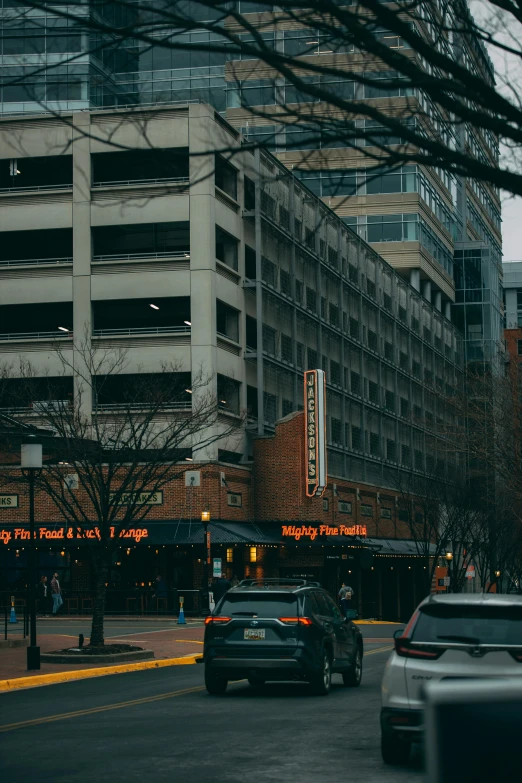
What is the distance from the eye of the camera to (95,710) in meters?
17.0

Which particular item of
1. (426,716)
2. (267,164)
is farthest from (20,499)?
(426,716)

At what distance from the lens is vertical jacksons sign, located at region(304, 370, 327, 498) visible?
5341 centimetres

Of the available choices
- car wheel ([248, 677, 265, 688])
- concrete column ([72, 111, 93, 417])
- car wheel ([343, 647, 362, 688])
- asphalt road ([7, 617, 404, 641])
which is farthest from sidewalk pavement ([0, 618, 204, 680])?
concrete column ([72, 111, 93, 417])

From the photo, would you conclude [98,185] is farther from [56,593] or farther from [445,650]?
[445,650]

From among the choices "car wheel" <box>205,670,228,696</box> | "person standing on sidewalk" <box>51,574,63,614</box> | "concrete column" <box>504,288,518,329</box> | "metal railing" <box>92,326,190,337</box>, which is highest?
"concrete column" <box>504,288,518,329</box>

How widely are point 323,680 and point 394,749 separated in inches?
283

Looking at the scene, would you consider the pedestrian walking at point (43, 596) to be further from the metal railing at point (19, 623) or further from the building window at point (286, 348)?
the building window at point (286, 348)

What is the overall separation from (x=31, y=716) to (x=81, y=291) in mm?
37629

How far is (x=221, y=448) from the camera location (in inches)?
2030

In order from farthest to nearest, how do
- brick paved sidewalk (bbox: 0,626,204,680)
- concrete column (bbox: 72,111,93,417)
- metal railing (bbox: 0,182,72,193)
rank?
metal railing (bbox: 0,182,72,193) → concrete column (bbox: 72,111,93,417) → brick paved sidewalk (bbox: 0,626,204,680)

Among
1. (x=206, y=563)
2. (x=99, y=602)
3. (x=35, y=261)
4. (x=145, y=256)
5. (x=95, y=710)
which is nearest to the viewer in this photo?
(x=95, y=710)

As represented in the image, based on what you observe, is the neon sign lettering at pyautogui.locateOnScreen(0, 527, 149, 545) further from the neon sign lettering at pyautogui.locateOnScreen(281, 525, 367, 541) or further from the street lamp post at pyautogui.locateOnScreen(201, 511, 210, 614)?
the neon sign lettering at pyautogui.locateOnScreen(281, 525, 367, 541)

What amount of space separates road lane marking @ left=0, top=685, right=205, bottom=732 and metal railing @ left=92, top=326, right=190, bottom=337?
1264 inches

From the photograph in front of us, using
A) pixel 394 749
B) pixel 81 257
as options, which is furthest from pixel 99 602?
pixel 81 257
